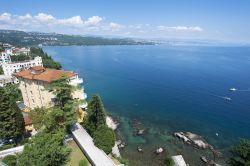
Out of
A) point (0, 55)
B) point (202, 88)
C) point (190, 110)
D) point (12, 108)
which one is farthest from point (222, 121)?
point (0, 55)

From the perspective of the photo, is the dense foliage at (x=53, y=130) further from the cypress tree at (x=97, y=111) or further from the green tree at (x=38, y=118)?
the cypress tree at (x=97, y=111)

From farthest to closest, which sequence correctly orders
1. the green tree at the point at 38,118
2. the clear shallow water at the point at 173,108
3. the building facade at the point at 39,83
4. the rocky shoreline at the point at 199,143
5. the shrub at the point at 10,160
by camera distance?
the clear shallow water at the point at 173,108 → the building facade at the point at 39,83 → the rocky shoreline at the point at 199,143 → the green tree at the point at 38,118 → the shrub at the point at 10,160

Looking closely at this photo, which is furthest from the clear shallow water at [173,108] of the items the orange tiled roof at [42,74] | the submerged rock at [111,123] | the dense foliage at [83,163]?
the orange tiled roof at [42,74]

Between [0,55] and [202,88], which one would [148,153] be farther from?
[0,55]

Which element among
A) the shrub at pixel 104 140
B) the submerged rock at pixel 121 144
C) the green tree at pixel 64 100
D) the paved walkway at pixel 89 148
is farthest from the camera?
the submerged rock at pixel 121 144

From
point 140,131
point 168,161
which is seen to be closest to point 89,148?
point 168,161

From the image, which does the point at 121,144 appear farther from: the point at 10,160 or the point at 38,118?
the point at 10,160
